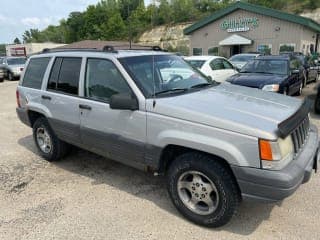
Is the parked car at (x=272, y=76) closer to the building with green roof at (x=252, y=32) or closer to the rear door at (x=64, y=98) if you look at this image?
the rear door at (x=64, y=98)

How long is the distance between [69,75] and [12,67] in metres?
19.4

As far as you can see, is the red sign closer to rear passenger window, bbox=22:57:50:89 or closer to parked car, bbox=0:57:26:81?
parked car, bbox=0:57:26:81

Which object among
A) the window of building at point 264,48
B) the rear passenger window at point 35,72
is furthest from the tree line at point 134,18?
the rear passenger window at point 35,72

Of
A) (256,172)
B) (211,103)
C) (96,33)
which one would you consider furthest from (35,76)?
(96,33)

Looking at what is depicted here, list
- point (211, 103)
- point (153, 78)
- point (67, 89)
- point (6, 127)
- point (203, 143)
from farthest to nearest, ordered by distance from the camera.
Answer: point (6, 127) < point (67, 89) < point (153, 78) < point (211, 103) < point (203, 143)

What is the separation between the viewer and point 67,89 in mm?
4297

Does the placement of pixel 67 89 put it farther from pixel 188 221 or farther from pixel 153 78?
pixel 188 221

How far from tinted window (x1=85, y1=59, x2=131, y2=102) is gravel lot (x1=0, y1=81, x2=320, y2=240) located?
132cm

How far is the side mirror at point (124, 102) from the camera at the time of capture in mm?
3273

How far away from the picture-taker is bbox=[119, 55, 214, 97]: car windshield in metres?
3.50

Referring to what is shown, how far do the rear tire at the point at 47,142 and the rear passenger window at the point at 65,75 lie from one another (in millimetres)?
725

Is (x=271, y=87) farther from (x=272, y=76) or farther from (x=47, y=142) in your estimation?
(x=47, y=142)

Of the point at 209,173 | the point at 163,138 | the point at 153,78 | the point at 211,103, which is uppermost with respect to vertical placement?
the point at 153,78

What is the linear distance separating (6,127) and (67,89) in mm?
4212
